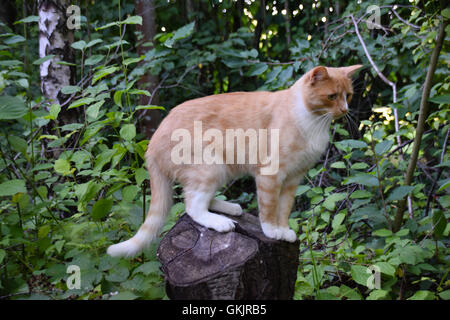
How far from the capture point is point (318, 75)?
2158 millimetres

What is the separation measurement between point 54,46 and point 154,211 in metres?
1.97

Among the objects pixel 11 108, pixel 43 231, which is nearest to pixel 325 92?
pixel 11 108

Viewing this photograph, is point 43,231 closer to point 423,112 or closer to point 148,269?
point 148,269

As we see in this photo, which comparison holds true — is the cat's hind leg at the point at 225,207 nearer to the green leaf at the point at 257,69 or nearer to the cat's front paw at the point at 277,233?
the cat's front paw at the point at 277,233

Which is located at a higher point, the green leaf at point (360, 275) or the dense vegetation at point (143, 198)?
the dense vegetation at point (143, 198)

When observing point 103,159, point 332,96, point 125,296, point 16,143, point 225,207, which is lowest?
point 125,296

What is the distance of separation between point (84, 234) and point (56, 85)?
1.61 metres

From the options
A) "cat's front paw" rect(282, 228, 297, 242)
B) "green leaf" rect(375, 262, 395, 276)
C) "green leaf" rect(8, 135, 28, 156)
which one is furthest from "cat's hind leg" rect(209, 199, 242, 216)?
"green leaf" rect(8, 135, 28, 156)

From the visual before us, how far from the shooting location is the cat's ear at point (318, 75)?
214 cm

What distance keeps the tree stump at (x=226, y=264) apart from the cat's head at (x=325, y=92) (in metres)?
0.79

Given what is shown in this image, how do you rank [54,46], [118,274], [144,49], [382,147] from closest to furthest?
1. [118,274]
2. [382,147]
3. [54,46]
4. [144,49]

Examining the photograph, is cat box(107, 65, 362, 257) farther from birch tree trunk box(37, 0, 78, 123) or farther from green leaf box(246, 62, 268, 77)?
birch tree trunk box(37, 0, 78, 123)

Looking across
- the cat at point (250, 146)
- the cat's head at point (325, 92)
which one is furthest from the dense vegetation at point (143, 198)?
the cat's head at point (325, 92)

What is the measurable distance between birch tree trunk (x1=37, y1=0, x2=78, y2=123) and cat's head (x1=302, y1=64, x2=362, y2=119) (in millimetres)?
2182
